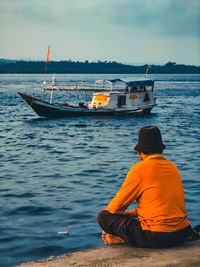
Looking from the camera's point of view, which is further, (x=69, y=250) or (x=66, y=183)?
(x=66, y=183)

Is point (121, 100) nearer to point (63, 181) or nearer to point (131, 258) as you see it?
point (63, 181)

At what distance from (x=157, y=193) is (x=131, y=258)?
73cm

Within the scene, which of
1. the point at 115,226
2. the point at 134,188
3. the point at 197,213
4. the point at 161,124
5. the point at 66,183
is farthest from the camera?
the point at 161,124

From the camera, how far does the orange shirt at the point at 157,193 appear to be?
420 centimetres

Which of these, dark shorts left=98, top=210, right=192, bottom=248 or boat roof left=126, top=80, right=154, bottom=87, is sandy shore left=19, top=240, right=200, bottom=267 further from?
boat roof left=126, top=80, right=154, bottom=87

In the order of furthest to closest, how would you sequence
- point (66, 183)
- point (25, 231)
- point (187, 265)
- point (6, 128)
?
point (6, 128) < point (66, 183) < point (25, 231) < point (187, 265)

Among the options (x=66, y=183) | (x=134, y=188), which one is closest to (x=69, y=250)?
(x=134, y=188)

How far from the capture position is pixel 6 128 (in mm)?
25375

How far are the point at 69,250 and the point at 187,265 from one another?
2.67 metres

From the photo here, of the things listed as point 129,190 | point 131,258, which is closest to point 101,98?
point 129,190

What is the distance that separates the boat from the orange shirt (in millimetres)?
24530

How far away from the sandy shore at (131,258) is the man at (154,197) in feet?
0.42

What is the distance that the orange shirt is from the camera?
13.8 feet

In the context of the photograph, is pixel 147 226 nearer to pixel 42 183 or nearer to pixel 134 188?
pixel 134 188
